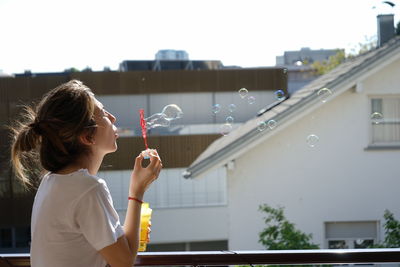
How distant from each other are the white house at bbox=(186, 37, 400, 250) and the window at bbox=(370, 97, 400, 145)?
1 centimetres

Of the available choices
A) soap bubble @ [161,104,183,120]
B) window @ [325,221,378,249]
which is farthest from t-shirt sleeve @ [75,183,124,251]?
window @ [325,221,378,249]

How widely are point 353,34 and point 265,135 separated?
28.6 feet

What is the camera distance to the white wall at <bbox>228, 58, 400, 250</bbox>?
585 cm

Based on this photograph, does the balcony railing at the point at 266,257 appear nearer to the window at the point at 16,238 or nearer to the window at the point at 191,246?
the window at the point at 16,238

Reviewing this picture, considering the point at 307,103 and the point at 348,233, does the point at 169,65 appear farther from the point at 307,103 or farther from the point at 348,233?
the point at 348,233

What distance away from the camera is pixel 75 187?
0.97m

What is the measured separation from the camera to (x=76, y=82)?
3.49ft

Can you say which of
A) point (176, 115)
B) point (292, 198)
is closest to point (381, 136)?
point (292, 198)

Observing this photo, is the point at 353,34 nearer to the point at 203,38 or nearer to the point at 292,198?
the point at 203,38

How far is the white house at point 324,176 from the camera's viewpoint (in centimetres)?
582

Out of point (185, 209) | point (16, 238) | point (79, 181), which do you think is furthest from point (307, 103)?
point (79, 181)

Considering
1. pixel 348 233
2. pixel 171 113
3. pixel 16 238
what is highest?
pixel 171 113

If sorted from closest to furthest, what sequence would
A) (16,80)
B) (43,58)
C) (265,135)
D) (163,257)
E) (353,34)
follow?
(163,257)
(265,135)
(16,80)
(43,58)
(353,34)

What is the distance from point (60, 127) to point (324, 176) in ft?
16.8
